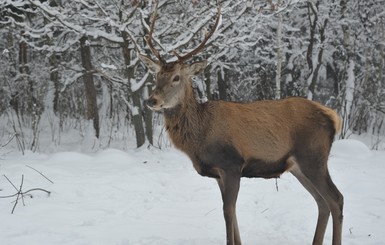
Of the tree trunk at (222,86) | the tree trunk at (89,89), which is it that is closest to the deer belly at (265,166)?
the tree trunk at (89,89)

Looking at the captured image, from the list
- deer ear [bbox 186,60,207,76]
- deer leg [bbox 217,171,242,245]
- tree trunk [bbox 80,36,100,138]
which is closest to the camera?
deer leg [bbox 217,171,242,245]

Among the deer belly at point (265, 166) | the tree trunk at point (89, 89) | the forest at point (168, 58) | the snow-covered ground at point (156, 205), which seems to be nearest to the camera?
the deer belly at point (265, 166)

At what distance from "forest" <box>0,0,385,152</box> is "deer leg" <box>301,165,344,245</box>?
4477 millimetres

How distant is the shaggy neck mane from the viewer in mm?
4879

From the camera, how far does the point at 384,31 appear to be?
57.1ft

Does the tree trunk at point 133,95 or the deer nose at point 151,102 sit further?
the tree trunk at point 133,95

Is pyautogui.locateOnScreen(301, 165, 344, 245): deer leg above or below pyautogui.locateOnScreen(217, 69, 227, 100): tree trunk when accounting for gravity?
above

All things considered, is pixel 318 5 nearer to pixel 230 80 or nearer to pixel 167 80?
pixel 230 80

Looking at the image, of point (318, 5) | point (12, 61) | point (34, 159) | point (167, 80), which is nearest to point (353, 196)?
point (167, 80)

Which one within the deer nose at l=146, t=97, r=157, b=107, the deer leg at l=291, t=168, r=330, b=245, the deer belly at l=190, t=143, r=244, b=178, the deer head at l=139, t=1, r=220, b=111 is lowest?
the deer leg at l=291, t=168, r=330, b=245

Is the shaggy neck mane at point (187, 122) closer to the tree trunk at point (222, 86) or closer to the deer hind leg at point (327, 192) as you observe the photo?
the deer hind leg at point (327, 192)

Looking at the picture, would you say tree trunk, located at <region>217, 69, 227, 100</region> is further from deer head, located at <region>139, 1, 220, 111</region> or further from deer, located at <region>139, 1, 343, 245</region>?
deer, located at <region>139, 1, 343, 245</region>

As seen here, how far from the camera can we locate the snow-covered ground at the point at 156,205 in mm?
4938

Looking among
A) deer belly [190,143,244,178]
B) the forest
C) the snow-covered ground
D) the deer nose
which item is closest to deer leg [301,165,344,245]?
the snow-covered ground
